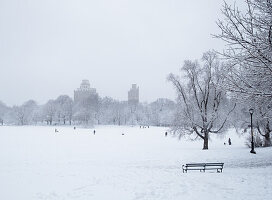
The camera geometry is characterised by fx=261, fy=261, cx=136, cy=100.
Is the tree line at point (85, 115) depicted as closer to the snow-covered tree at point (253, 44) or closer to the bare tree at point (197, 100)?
the bare tree at point (197, 100)

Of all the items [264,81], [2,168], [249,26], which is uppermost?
[249,26]

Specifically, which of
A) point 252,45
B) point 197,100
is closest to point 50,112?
point 197,100

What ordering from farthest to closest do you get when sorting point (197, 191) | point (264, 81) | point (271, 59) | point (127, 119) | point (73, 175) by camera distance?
point (127, 119) < point (73, 175) < point (197, 191) < point (264, 81) < point (271, 59)

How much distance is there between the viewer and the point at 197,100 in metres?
31.2

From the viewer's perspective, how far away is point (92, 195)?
11.9 m

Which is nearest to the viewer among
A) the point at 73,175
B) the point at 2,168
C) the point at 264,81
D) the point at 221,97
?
the point at 264,81

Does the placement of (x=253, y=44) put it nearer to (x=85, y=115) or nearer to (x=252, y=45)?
(x=252, y=45)

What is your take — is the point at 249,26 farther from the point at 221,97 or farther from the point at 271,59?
the point at 221,97

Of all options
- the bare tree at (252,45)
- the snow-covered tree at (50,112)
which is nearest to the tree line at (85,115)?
the snow-covered tree at (50,112)

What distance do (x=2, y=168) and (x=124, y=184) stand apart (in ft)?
33.3

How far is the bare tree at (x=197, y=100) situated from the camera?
30312 mm

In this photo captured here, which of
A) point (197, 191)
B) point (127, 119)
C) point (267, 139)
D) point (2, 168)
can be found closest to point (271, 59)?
point (197, 191)

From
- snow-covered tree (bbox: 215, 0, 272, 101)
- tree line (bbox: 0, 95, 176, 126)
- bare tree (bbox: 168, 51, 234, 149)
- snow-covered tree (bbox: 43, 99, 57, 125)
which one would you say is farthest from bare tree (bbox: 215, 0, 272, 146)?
snow-covered tree (bbox: 43, 99, 57, 125)

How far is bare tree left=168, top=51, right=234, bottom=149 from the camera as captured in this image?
99.5 ft
